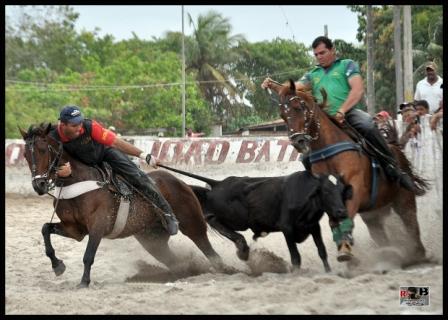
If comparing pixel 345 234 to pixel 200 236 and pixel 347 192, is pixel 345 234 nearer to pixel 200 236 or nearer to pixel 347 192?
pixel 347 192

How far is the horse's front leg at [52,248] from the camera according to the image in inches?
308

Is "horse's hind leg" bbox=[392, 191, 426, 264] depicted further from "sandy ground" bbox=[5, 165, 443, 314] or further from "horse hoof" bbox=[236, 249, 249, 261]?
"horse hoof" bbox=[236, 249, 249, 261]

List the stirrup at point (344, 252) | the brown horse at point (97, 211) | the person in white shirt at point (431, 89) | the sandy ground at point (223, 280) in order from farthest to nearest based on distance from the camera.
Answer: the person in white shirt at point (431, 89)
the brown horse at point (97, 211)
the stirrup at point (344, 252)
the sandy ground at point (223, 280)

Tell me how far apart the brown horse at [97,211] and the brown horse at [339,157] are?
5.83 ft

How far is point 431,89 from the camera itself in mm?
10234

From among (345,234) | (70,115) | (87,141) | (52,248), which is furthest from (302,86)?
(52,248)

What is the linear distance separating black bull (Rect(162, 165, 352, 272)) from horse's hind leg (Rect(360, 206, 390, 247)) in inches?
45.6

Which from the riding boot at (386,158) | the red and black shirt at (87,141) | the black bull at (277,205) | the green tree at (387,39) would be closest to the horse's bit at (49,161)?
the red and black shirt at (87,141)

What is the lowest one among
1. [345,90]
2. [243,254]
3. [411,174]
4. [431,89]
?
[243,254]

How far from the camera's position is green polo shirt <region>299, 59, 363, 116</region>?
7.99 meters

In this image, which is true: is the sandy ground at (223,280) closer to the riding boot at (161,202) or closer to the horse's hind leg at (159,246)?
the horse's hind leg at (159,246)

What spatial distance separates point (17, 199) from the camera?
53.0 ft

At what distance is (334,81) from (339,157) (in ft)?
3.13

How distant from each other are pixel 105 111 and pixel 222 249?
35.6 metres
